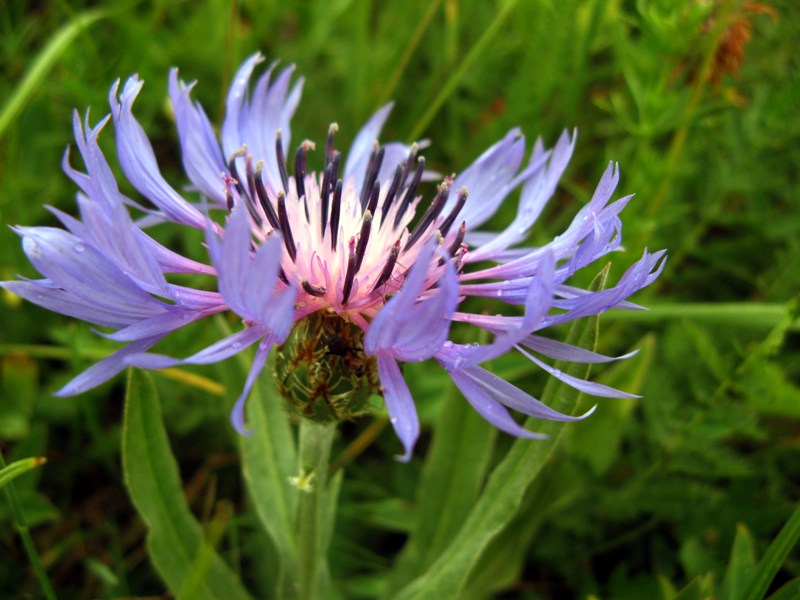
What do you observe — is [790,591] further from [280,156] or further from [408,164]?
[280,156]

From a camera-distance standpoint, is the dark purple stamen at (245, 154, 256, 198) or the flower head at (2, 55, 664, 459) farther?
the dark purple stamen at (245, 154, 256, 198)

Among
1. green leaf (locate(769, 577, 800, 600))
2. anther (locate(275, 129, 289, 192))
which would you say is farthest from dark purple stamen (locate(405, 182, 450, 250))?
green leaf (locate(769, 577, 800, 600))

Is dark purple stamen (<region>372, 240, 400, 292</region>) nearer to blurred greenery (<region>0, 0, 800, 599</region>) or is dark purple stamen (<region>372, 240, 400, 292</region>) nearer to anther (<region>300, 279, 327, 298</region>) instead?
anther (<region>300, 279, 327, 298</region>)

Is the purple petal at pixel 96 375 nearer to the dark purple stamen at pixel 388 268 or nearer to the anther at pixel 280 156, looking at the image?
the dark purple stamen at pixel 388 268

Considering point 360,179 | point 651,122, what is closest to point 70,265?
point 360,179

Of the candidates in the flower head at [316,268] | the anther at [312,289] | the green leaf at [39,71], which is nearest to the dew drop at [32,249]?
the flower head at [316,268]

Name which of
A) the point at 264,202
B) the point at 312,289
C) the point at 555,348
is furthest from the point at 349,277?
the point at 555,348

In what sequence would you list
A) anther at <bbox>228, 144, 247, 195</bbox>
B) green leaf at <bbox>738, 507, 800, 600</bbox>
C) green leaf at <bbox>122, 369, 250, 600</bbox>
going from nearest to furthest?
green leaf at <bbox>738, 507, 800, 600</bbox>, green leaf at <bbox>122, 369, 250, 600</bbox>, anther at <bbox>228, 144, 247, 195</bbox>
